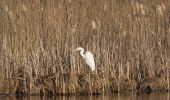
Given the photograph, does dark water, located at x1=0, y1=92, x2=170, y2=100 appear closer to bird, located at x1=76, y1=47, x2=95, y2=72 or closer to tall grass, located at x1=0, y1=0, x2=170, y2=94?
tall grass, located at x1=0, y1=0, x2=170, y2=94

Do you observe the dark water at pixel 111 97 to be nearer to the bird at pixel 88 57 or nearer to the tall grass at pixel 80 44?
the tall grass at pixel 80 44

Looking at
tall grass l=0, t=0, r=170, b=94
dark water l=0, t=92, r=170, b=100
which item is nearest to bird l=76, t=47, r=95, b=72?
tall grass l=0, t=0, r=170, b=94

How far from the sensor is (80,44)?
39.9 ft

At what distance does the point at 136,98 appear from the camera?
1108cm

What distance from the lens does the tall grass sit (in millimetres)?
11570

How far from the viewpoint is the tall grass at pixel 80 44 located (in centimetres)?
1157

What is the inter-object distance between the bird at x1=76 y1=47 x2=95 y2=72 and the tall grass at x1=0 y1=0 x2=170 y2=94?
149 mm

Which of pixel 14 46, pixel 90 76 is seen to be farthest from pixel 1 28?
pixel 90 76

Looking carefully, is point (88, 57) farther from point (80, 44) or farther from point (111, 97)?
point (111, 97)

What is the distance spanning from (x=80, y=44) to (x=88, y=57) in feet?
2.48

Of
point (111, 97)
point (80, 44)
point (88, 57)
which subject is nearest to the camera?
point (111, 97)

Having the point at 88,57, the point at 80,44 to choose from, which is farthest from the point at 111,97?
the point at 80,44

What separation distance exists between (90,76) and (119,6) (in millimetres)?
1785

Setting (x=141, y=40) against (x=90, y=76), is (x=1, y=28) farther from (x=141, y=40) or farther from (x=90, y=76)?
(x=141, y=40)
